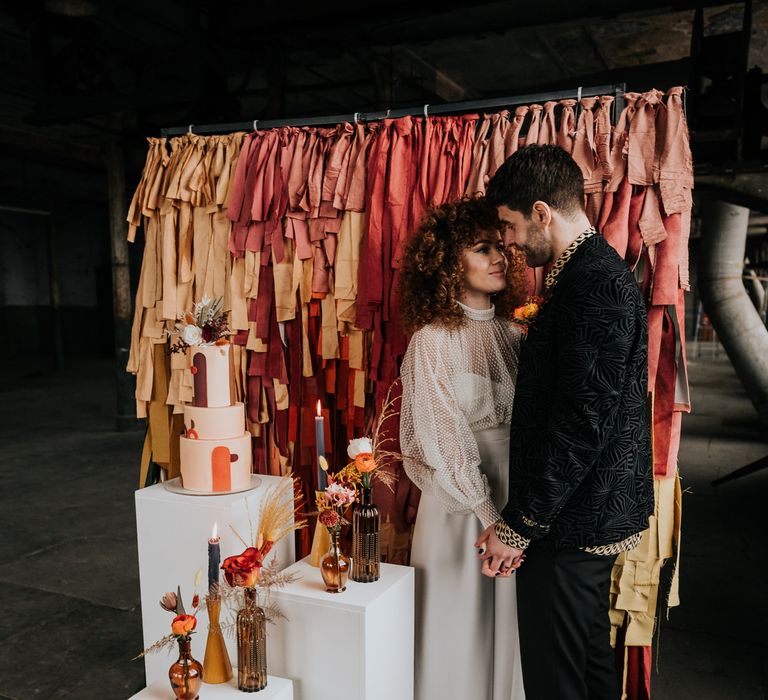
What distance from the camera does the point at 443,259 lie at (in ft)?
6.99

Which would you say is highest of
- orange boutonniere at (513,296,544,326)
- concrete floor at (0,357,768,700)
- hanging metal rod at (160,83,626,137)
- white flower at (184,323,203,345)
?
hanging metal rod at (160,83,626,137)

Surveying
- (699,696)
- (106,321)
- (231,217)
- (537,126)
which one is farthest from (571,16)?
(106,321)

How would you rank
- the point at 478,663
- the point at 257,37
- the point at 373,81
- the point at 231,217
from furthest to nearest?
the point at 373,81
the point at 257,37
the point at 231,217
the point at 478,663

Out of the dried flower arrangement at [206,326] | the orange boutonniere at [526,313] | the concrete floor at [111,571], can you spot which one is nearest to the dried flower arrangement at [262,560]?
the dried flower arrangement at [206,326]

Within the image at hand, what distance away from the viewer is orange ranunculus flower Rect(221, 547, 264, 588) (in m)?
1.79

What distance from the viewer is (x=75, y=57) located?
4.50 meters

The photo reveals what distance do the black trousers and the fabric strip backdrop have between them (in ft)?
1.80

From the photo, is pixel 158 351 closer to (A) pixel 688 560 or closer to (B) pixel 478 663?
(B) pixel 478 663

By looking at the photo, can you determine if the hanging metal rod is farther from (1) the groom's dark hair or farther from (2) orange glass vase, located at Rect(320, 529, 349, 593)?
(2) orange glass vase, located at Rect(320, 529, 349, 593)

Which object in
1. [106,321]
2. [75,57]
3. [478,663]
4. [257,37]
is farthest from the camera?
[106,321]

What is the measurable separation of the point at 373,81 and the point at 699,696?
5.83 m

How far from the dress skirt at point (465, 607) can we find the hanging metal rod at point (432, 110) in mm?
1090

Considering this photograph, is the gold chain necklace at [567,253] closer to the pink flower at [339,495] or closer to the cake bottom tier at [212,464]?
the pink flower at [339,495]

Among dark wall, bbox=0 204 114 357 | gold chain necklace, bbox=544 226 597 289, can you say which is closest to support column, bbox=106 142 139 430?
gold chain necklace, bbox=544 226 597 289
